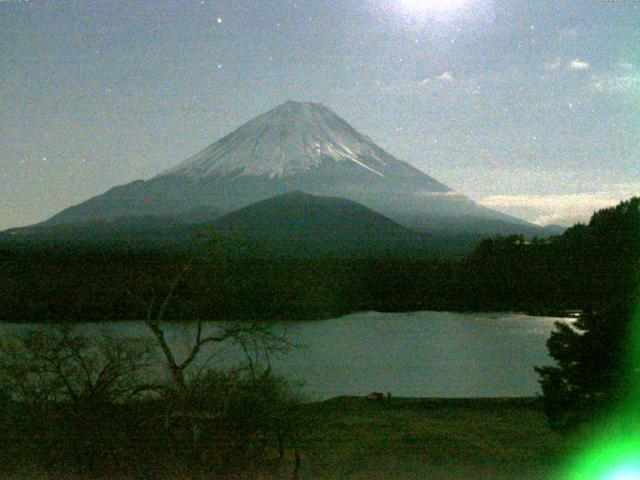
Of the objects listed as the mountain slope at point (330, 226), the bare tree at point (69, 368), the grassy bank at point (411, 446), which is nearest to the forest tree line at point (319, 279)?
the bare tree at point (69, 368)

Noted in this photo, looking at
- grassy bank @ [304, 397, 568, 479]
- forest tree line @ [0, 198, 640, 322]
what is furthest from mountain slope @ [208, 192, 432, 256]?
grassy bank @ [304, 397, 568, 479]

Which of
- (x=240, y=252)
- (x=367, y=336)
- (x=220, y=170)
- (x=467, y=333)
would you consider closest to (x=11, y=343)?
(x=240, y=252)

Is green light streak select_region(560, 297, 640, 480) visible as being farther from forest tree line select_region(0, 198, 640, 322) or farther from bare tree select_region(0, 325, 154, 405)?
bare tree select_region(0, 325, 154, 405)

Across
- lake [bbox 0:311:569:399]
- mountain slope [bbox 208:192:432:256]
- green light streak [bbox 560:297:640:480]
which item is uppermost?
mountain slope [bbox 208:192:432:256]

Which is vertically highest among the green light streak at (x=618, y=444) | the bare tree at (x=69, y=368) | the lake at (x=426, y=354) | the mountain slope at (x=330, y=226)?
the mountain slope at (x=330, y=226)

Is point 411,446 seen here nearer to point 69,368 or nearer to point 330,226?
point 69,368

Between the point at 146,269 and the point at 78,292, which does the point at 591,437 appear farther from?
the point at 78,292

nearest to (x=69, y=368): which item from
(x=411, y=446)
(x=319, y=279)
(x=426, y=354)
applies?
(x=411, y=446)

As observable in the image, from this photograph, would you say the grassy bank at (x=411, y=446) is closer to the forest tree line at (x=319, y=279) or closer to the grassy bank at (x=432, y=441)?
the grassy bank at (x=432, y=441)
